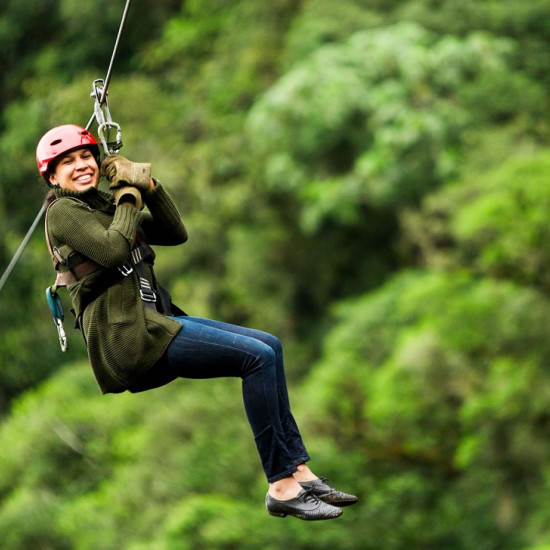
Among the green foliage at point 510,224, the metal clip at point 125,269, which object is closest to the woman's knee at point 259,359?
the metal clip at point 125,269

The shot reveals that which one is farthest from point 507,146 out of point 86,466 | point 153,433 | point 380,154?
point 86,466

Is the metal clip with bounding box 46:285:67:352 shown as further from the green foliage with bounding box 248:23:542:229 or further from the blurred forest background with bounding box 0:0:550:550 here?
the green foliage with bounding box 248:23:542:229

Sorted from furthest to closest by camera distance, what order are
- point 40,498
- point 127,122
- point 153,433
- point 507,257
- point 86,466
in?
point 127,122 < point 86,466 < point 40,498 < point 153,433 < point 507,257

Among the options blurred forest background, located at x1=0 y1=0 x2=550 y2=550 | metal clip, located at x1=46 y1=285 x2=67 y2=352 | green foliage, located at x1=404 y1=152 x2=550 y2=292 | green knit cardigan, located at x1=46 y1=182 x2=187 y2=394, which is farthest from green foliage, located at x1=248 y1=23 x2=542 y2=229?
green knit cardigan, located at x1=46 y1=182 x2=187 y2=394

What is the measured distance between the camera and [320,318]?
22.9 metres

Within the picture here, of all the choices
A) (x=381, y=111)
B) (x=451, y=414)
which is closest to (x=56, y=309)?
(x=451, y=414)

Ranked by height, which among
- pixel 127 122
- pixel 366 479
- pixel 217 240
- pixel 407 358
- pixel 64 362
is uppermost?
pixel 127 122

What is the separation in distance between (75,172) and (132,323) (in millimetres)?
601

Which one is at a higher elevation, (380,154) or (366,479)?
(380,154)

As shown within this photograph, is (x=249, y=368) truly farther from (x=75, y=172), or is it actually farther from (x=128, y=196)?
(x=75, y=172)

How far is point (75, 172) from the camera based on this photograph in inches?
Result: 177

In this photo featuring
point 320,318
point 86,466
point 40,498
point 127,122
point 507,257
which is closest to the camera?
point 507,257

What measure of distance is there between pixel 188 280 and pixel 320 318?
9.82ft

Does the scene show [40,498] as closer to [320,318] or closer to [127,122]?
[320,318]
